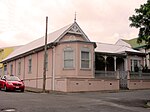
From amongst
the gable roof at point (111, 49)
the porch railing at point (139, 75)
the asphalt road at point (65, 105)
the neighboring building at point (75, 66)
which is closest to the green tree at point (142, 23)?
the asphalt road at point (65, 105)

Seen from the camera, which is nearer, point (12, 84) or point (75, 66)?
point (12, 84)

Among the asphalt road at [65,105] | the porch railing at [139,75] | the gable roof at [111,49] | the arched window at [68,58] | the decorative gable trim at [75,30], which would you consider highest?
the decorative gable trim at [75,30]

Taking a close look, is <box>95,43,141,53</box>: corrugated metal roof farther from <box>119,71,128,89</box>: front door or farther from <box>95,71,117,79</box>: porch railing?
<box>95,71,117,79</box>: porch railing

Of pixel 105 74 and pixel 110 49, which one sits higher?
pixel 110 49

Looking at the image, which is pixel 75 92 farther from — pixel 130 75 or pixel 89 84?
pixel 130 75

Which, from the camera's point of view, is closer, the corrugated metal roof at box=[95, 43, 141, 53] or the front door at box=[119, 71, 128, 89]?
the front door at box=[119, 71, 128, 89]

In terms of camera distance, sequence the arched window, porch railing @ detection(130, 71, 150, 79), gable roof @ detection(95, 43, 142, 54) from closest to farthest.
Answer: the arched window, porch railing @ detection(130, 71, 150, 79), gable roof @ detection(95, 43, 142, 54)

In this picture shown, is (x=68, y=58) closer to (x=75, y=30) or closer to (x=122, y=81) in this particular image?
(x=75, y=30)

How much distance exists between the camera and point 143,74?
3253cm

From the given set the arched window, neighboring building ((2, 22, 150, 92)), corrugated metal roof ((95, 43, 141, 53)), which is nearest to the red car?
neighboring building ((2, 22, 150, 92))

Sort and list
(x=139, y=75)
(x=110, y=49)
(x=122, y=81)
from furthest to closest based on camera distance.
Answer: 1. (x=110, y=49)
2. (x=139, y=75)
3. (x=122, y=81)

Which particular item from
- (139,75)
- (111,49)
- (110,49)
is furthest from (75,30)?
(139,75)

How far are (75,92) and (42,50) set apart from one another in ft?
24.0

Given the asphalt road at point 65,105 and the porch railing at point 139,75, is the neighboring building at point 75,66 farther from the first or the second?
the asphalt road at point 65,105
